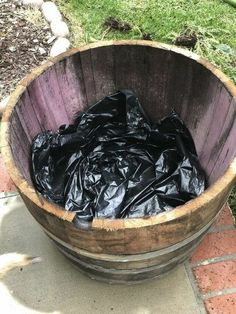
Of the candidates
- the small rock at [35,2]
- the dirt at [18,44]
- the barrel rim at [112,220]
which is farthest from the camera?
the small rock at [35,2]

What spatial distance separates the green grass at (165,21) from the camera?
282 centimetres

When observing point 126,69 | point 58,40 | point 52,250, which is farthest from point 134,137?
point 58,40

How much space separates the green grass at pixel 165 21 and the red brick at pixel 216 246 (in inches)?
47.3

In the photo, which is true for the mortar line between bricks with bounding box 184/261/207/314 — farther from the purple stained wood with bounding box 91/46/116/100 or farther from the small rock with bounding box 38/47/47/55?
the small rock with bounding box 38/47/47/55

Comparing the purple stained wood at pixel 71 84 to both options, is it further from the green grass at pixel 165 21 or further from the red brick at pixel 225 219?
the green grass at pixel 165 21

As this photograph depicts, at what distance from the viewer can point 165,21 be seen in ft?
9.80

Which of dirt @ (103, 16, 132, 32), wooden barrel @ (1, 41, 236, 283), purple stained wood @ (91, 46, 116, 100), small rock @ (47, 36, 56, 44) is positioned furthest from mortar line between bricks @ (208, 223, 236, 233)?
small rock @ (47, 36, 56, 44)

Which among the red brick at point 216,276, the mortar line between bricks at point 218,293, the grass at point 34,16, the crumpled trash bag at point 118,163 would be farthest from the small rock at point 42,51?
the mortar line between bricks at point 218,293

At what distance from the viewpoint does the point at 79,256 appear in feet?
4.99

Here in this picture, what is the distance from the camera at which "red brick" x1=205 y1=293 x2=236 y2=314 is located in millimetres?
1732

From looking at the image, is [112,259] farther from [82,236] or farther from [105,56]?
[105,56]

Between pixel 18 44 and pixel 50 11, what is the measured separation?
394mm

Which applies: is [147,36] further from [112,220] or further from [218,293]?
[112,220]

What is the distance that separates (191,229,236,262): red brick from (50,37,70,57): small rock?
1.60 meters
